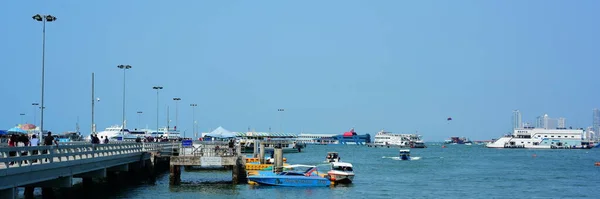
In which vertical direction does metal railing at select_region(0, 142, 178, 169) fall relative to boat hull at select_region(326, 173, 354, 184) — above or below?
above

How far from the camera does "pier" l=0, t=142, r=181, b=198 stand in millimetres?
26969

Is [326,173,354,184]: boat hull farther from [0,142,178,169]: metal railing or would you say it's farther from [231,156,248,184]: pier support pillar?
[0,142,178,169]: metal railing

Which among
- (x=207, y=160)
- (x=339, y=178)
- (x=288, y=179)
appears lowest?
(x=339, y=178)

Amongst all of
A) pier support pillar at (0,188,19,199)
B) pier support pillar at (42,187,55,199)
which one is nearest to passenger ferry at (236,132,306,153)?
pier support pillar at (42,187,55,199)

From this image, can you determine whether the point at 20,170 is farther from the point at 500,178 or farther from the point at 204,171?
the point at 500,178

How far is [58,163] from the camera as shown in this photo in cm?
3262

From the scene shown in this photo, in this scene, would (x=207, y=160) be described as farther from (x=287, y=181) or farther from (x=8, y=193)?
(x=8, y=193)

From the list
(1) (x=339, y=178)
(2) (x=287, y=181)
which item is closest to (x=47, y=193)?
(2) (x=287, y=181)

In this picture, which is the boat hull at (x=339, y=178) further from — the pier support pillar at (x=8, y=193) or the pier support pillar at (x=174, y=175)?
the pier support pillar at (x=8, y=193)

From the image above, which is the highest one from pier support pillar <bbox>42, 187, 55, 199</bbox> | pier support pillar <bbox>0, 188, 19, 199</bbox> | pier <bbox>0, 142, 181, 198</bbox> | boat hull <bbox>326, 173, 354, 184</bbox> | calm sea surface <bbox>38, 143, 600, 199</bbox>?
pier <bbox>0, 142, 181, 198</bbox>

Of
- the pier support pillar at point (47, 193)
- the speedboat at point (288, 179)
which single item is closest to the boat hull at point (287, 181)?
the speedboat at point (288, 179)

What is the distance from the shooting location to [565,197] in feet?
190

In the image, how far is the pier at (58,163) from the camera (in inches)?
1062

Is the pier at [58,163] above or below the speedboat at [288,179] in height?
above
